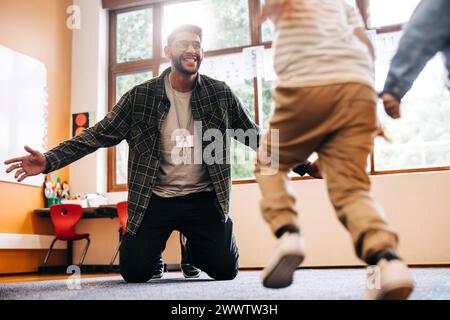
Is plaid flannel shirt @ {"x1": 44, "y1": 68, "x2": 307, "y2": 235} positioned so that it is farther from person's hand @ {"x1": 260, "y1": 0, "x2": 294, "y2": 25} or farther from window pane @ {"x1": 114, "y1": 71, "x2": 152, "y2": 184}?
window pane @ {"x1": 114, "y1": 71, "x2": 152, "y2": 184}

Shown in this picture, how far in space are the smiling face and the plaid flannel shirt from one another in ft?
0.32

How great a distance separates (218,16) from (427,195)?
2705mm

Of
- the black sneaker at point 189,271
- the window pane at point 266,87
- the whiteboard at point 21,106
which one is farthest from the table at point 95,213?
the black sneaker at point 189,271

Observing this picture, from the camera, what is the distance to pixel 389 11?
4.53m

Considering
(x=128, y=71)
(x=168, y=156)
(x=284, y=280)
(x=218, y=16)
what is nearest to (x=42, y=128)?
(x=128, y=71)

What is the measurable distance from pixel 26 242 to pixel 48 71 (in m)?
1.72

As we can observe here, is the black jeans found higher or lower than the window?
lower

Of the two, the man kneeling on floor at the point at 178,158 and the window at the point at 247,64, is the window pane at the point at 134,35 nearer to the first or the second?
the window at the point at 247,64

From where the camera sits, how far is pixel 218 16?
16.9 feet

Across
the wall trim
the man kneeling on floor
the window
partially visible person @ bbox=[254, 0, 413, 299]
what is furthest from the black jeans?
the wall trim

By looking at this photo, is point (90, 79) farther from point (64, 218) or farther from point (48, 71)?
point (64, 218)

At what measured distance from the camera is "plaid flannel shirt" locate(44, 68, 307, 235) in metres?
2.40

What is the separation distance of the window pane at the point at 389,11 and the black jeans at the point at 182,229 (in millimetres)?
2928

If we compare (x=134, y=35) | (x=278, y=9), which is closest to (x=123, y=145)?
(x=134, y=35)
